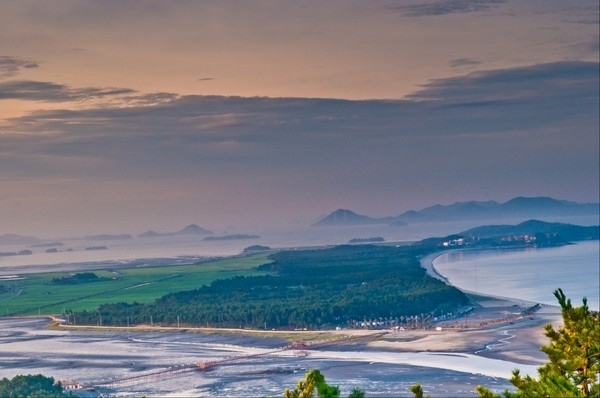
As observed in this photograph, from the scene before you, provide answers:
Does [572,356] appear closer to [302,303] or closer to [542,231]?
[302,303]

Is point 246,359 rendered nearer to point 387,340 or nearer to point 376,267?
point 387,340

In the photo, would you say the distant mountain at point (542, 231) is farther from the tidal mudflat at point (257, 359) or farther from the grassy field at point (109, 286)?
the tidal mudflat at point (257, 359)

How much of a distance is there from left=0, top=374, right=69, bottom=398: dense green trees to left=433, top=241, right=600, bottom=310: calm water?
88.8 feet

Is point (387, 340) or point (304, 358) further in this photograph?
point (387, 340)

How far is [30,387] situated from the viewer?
25.1 meters

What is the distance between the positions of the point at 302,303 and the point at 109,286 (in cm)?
922

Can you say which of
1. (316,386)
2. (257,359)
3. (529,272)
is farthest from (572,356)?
(529,272)

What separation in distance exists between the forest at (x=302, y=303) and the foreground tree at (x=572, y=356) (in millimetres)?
33221

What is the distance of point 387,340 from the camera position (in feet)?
130

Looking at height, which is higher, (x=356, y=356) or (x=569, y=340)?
(x=569, y=340)

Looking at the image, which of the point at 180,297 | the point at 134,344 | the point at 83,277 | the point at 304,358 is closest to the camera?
the point at 304,358

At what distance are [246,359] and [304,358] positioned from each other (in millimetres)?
1934

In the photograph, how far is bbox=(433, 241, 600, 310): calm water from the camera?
5527 centimetres

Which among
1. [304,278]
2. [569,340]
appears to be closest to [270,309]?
[304,278]
